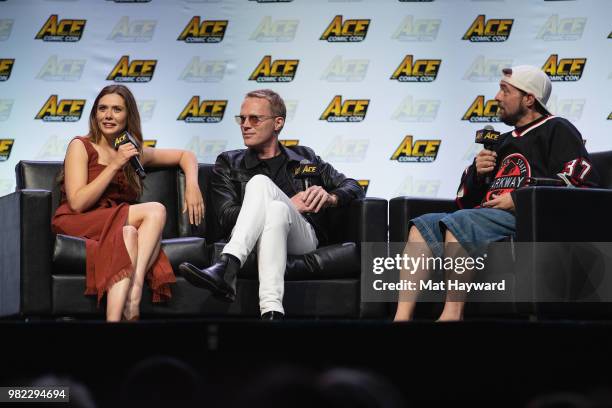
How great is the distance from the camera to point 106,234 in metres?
3.48

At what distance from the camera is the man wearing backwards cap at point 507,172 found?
338cm

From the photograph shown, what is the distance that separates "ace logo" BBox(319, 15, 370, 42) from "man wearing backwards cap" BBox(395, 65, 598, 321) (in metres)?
1.79

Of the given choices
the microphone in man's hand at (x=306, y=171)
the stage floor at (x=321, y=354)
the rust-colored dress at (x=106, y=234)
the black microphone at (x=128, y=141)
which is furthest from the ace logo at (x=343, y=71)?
the stage floor at (x=321, y=354)

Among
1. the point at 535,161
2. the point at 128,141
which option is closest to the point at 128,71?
the point at 128,141

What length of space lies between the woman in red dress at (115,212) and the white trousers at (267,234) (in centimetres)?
36

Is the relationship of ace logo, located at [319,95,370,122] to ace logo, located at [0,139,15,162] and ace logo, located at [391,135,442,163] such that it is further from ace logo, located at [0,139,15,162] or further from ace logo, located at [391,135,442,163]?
ace logo, located at [0,139,15,162]

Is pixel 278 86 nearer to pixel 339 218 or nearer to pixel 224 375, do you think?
pixel 339 218

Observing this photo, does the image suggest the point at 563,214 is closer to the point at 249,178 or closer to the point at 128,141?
the point at 249,178

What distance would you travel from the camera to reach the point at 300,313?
3691 millimetres

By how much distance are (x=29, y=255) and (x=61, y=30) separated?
91.5 inches

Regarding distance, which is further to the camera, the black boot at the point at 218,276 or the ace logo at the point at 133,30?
the ace logo at the point at 133,30

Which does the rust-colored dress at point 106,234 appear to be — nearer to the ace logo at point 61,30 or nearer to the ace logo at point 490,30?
the ace logo at point 61,30

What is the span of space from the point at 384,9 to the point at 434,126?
803mm

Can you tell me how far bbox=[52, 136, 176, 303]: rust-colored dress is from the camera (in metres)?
3.33
